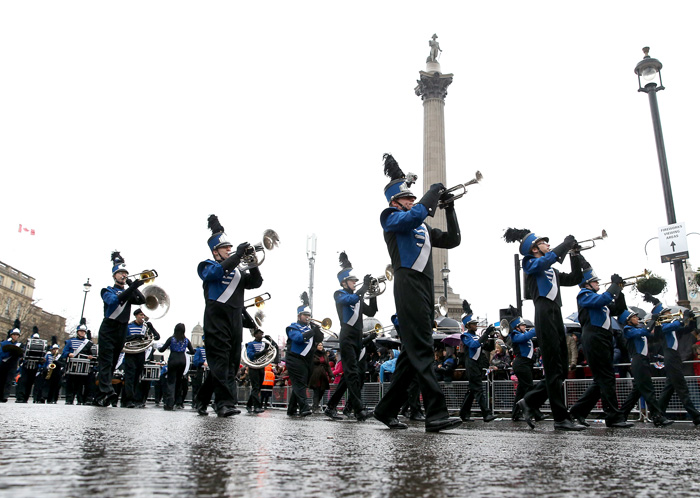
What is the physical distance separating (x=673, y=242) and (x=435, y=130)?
30899mm

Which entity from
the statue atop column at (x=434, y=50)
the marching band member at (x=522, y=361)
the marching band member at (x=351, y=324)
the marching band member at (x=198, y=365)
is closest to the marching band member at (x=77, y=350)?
the marching band member at (x=198, y=365)

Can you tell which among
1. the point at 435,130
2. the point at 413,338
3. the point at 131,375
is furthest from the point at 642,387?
the point at 435,130

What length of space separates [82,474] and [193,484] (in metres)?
0.34

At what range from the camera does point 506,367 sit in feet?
48.4

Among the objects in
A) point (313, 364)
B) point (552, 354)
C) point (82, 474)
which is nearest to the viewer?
point (82, 474)

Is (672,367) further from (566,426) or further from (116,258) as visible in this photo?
(116,258)

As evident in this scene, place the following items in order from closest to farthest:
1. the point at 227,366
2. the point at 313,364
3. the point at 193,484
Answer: the point at 193,484 < the point at 227,366 < the point at 313,364

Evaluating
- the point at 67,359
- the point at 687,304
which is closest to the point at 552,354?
the point at 687,304

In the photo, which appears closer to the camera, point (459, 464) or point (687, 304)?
point (459, 464)

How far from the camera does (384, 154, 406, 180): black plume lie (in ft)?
19.6

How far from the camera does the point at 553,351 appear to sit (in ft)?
21.8

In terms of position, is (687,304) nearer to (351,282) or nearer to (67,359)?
(351,282)

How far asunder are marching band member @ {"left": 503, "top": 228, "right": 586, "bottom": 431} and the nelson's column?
3062 cm

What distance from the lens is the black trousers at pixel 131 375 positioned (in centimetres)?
1142
